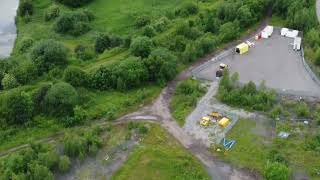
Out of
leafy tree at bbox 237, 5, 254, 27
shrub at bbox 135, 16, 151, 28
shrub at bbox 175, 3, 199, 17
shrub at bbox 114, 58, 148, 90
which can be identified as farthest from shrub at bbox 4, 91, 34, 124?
leafy tree at bbox 237, 5, 254, 27

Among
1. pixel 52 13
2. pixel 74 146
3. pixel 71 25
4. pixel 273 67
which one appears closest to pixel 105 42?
pixel 71 25

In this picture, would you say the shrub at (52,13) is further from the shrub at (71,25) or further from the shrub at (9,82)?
the shrub at (9,82)

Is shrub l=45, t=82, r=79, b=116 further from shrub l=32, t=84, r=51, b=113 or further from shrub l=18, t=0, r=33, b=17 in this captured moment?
shrub l=18, t=0, r=33, b=17

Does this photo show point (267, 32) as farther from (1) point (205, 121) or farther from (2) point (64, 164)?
(2) point (64, 164)

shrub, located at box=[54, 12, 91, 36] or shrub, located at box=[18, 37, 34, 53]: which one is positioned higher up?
shrub, located at box=[54, 12, 91, 36]

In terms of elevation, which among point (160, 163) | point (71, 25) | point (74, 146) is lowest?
point (160, 163)

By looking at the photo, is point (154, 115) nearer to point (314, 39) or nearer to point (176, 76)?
point (176, 76)

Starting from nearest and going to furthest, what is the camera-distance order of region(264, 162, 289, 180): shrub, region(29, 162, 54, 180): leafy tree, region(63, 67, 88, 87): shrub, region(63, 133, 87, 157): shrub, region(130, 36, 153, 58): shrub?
1. region(29, 162, 54, 180): leafy tree
2. region(264, 162, 289, 180): shrub
3. region(63, 133, 87, 157): shrub
4. region(63, 67, 88, 87): shrub
5. region(130, 36, 153, 58): shrub

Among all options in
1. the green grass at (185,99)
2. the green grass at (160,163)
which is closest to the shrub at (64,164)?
the green grass at (160,163)
